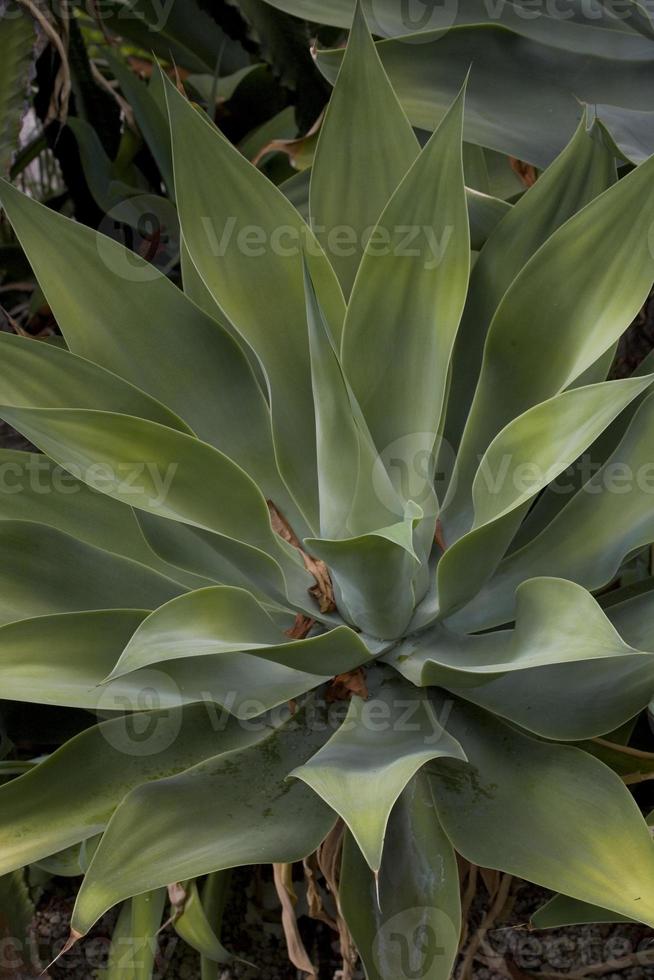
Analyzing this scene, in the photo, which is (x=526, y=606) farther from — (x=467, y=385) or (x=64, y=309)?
(x=64, y=309)

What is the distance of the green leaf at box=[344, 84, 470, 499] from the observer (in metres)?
0.65

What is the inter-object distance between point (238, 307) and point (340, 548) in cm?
25

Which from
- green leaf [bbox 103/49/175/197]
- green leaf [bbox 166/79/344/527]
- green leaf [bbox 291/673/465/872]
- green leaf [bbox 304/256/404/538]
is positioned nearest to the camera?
green leaf [bbox 291/673/465/872]

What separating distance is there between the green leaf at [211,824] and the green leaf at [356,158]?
397 millimetres

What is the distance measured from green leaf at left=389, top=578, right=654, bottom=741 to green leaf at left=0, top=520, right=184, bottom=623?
20cm

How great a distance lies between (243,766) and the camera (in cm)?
63

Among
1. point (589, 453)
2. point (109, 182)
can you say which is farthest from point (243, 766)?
point (109, 182)

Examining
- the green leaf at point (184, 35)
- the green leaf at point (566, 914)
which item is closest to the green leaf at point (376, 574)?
the green leaf at point (566, 914)

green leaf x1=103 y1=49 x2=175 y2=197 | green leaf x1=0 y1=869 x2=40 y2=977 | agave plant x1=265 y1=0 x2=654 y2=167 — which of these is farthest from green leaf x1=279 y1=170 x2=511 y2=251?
green leaf x1=0 y1=869 x2=40 y2=977

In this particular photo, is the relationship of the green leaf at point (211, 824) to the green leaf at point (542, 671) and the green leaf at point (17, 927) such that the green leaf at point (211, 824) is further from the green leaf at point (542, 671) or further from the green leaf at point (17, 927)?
the green leaf at point (17, 927)

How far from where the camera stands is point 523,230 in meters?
0.70

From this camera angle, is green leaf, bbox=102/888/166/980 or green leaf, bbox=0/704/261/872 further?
green leaf, bbox=102/888/166/980

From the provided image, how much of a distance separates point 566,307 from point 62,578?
0.42 m

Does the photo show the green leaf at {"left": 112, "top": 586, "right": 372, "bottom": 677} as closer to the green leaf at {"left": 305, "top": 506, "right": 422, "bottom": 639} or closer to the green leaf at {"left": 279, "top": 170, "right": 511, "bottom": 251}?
the green leaf at {"left": 305, "top": 506, "right": 422, "bottom": 639}
